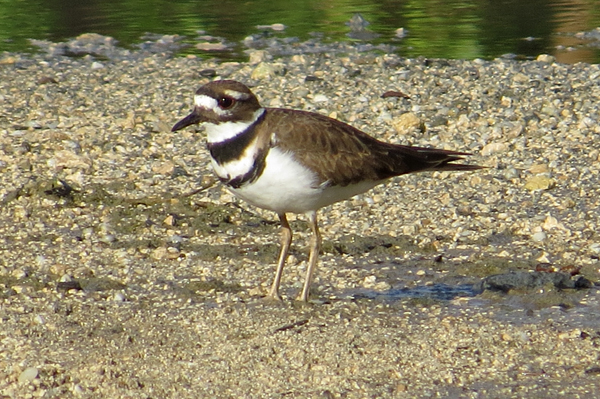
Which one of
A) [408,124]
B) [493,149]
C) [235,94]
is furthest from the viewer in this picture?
[408,124]

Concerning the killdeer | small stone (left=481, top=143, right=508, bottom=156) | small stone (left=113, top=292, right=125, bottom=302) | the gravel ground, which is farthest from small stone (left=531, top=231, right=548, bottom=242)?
small stone (left=113, top=292, right=125, bottom=302)

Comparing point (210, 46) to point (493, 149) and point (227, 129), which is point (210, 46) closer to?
point (493, 149)

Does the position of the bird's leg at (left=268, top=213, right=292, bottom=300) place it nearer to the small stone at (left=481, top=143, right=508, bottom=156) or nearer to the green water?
the small stone at (left=481, top=143, right=508, bottom=156)

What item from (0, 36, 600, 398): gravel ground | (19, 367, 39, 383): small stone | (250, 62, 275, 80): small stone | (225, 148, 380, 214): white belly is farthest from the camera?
(250, 62, 275, 80): small stone

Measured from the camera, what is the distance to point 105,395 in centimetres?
468

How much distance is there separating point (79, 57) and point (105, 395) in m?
8.38

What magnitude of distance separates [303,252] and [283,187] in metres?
1.42

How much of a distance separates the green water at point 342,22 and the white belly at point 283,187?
23.0 feet

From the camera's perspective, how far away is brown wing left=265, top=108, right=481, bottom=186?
5.55 meters

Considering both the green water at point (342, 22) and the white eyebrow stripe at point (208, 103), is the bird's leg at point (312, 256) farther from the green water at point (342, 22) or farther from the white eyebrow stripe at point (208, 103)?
the green water at point (342, 22)

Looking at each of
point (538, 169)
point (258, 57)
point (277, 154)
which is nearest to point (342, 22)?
point (258, 57)

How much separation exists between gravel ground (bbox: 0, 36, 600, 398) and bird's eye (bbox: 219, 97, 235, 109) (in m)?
1.20

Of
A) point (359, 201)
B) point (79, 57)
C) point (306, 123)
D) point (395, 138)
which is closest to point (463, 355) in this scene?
point (306, 123)

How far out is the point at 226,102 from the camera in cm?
555
